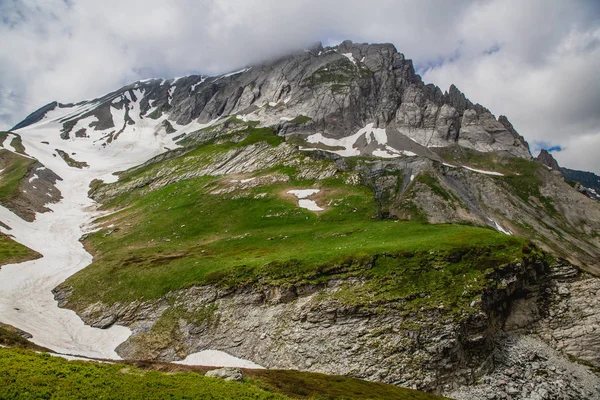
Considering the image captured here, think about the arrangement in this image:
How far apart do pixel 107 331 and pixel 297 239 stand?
117ft

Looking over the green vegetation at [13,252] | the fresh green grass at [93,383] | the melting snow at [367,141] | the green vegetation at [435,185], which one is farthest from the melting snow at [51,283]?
the melting snow at [367,141]

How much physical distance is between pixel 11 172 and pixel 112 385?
16291cm

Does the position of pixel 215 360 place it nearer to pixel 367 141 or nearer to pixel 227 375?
pixel 227 375

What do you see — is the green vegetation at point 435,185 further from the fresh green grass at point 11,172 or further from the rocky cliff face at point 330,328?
the fresh green grass at point 11,172

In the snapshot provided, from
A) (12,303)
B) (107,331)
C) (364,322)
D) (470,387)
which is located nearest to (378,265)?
(364,322)

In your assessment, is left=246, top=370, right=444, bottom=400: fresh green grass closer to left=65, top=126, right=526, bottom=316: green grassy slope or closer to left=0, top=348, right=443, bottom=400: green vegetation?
left=0, top=348, right=443, bottom=400: green vegetation

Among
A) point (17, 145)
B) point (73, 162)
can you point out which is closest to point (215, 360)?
point (73, 162)

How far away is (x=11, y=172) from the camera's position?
139125 mm

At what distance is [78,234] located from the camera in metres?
94.9

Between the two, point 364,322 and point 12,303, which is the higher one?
point 364,322

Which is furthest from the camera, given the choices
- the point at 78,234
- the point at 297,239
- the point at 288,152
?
the point at 288,152

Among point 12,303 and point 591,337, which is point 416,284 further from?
point 12,303

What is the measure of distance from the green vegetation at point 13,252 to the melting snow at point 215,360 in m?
47.7

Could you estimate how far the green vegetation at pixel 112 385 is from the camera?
56.3 ft
